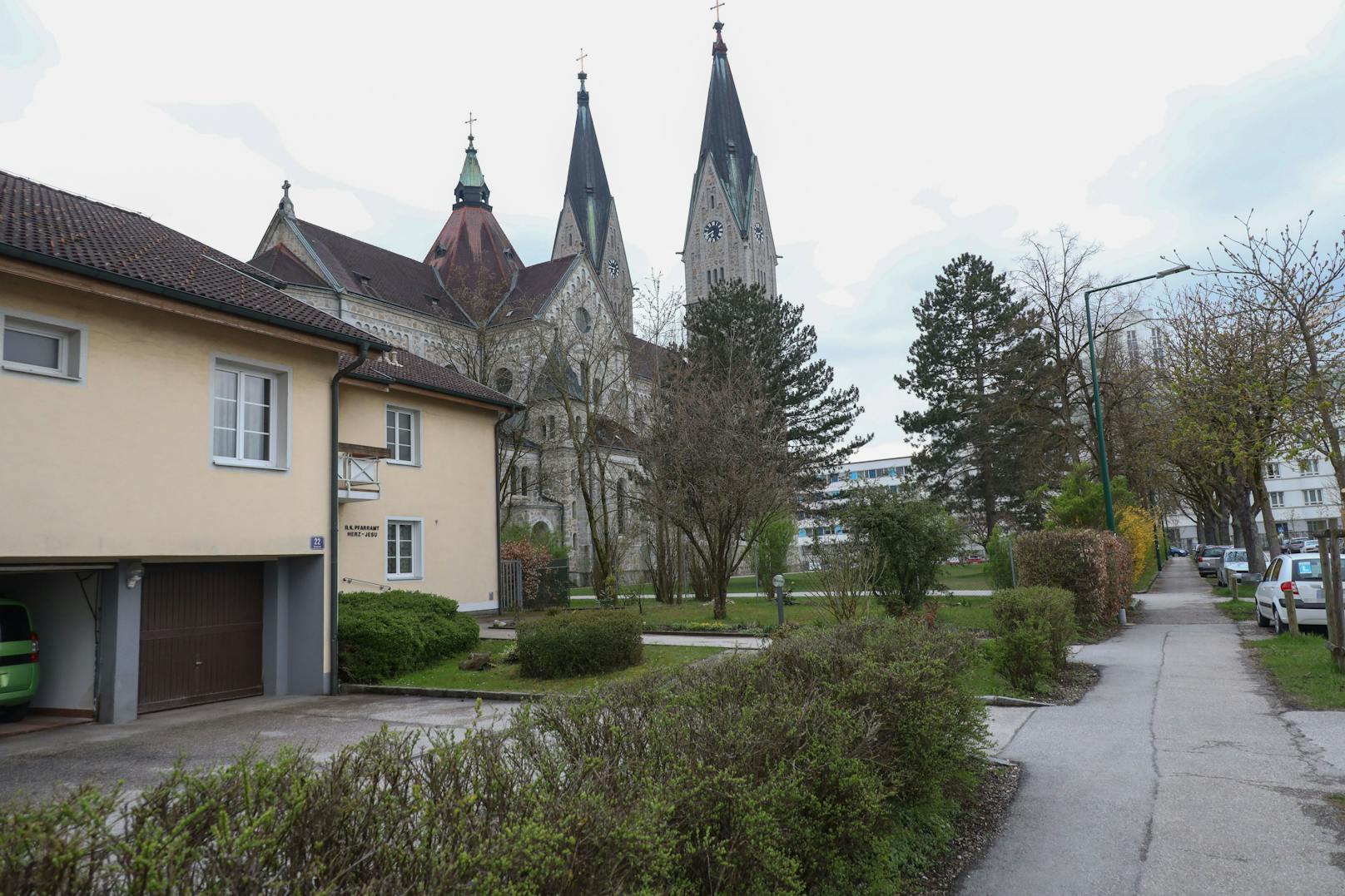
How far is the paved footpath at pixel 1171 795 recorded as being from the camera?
16.8ft

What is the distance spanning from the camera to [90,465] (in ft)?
34.8

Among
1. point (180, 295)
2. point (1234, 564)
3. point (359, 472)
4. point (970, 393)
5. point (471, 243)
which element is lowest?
point (1234, 564)

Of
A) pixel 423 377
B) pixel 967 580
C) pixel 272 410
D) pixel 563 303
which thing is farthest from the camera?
pixel 563 303

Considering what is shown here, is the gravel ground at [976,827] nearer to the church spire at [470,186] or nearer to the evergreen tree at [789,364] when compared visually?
the evergreen tree at [789,364]

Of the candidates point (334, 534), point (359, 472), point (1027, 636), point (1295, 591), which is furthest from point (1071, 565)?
point (359, 472)

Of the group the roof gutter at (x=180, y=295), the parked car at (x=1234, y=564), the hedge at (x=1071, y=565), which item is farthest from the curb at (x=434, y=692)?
the parked car at (x=1234, y=564)

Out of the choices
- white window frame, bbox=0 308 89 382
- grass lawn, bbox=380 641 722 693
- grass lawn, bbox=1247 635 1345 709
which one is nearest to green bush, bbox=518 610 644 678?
grass lawn, bbox=380 641 722 693

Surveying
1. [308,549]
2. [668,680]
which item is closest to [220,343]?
[308,549]

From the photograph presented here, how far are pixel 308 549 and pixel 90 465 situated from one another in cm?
330

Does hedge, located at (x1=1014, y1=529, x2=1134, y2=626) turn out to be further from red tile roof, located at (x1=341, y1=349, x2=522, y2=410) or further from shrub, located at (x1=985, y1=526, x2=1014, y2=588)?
red tile roof, located at (x1=341, y1=349, x2=522, y2=410)

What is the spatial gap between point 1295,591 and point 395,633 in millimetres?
15656

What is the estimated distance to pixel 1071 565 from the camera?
17.5 m

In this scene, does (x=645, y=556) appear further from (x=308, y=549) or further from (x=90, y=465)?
(x=90, y=465)

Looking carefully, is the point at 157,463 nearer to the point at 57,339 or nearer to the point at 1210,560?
the point at 57,339
